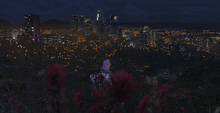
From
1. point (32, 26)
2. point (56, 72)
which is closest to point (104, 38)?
point (32, 26)

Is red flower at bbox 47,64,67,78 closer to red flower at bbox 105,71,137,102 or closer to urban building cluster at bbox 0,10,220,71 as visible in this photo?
red flower at bbox 105,71,137,102

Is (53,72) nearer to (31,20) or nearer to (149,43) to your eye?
(149,43)

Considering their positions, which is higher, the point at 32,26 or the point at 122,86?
the point at 32,26

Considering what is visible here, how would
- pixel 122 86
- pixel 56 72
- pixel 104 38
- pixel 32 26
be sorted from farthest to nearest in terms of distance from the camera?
pixel 104 38 < pixel 32 26 < pixel 56 72 < pixel 122 86

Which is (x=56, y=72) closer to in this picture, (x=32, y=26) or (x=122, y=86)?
(x=122, y=86)

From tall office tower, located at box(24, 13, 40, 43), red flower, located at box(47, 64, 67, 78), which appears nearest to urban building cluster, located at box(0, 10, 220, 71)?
tall office tower, located at box(24, 13, 40, 43)

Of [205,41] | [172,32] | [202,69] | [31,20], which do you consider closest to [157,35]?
[172,32]

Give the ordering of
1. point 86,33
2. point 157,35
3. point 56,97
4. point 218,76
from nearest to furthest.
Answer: point 56,97 < point 218,76 < point 157,35 < point 86,33

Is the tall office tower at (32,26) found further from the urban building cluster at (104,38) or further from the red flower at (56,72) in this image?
the red flower at (56,72)
